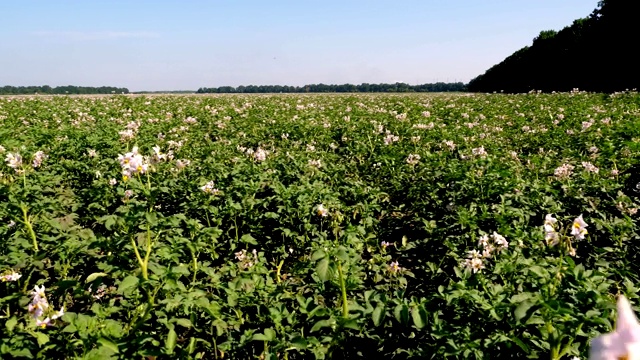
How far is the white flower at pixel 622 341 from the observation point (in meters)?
0.81

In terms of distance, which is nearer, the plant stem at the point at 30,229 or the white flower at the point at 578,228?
the white flower at the point at 578,228

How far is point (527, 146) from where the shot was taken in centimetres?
955

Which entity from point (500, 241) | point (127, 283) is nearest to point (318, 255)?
point (127, 283)

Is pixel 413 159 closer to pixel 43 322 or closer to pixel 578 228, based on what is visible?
pixel 578 228

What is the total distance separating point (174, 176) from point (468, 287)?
488cm

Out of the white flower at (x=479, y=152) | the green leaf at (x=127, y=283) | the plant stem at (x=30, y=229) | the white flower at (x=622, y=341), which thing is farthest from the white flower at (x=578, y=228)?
the plant stem at (x=30, y=229)

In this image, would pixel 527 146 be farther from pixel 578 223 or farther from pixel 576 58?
pixel 576 58

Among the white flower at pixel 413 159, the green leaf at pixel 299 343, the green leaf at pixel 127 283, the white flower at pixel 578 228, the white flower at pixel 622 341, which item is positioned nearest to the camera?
the white flower at pixel 622 341

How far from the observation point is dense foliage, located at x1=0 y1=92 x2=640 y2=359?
8.14ft

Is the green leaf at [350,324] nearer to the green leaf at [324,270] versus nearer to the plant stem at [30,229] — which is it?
the green leaf at [324,270]

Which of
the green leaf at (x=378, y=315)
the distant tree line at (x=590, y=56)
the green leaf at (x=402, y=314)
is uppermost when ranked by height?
the distant tree line at (x=590, y=56)

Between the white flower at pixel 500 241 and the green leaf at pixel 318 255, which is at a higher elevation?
the green leaf at pixel 318 255

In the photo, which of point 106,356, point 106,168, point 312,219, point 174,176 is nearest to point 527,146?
point 312,219

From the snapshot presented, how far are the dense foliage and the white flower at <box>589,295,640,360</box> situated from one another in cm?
136
